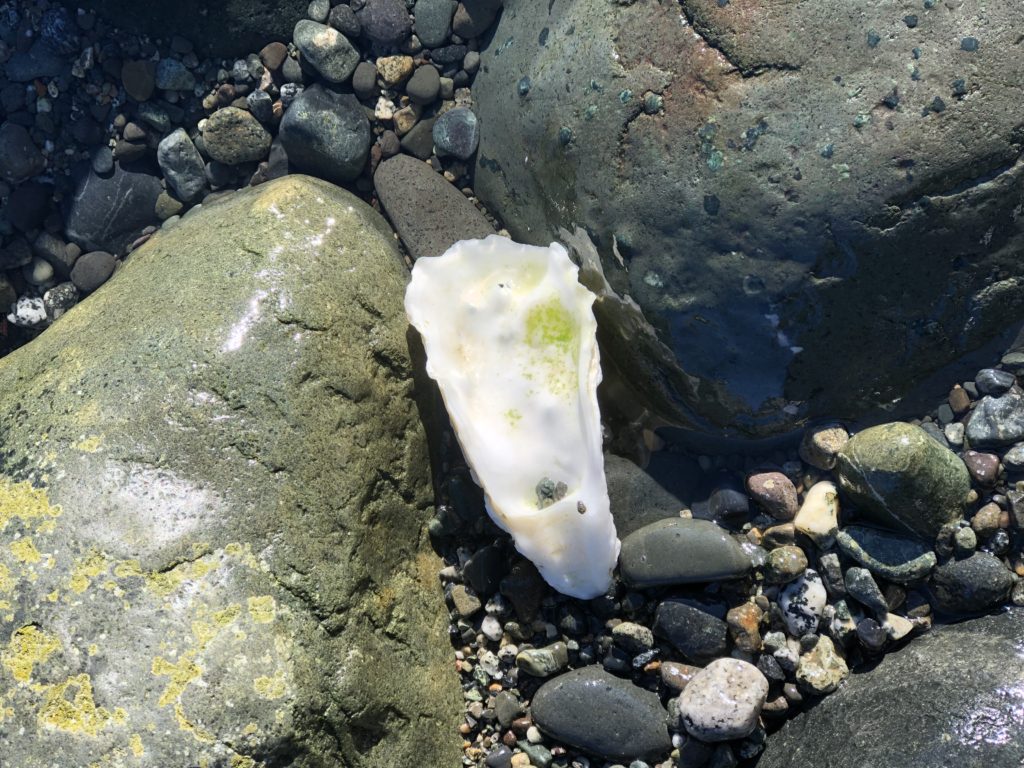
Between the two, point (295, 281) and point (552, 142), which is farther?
point (552, 142)

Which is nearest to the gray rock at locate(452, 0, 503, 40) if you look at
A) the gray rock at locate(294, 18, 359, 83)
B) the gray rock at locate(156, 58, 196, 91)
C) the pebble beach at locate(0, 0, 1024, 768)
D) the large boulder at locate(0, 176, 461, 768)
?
the pebble beach at locate(0, 0, 1024, 768)

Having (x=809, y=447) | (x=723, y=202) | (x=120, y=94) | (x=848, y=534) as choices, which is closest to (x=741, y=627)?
(x=848, y=534)

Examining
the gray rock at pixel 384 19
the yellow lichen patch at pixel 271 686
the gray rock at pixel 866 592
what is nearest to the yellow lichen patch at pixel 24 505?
the yellow lichen patch at pixel 271 686

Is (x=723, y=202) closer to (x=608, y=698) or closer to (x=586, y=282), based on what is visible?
(x=586, y=282)

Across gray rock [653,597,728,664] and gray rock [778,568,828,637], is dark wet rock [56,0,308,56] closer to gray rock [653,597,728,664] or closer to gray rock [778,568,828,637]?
gray rock [653,597,728,664]

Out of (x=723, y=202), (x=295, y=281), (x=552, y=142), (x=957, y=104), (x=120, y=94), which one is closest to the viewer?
(x=957, y=104)

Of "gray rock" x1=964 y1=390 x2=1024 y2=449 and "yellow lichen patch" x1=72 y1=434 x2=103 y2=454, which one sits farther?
"gray rock" x1=964 y1=390 x2=1024 y2=449

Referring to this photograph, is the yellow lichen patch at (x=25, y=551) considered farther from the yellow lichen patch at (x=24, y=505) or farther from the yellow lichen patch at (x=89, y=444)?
the yellow lichen patch at (x=89, y=444)

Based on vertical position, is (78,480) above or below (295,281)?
below
